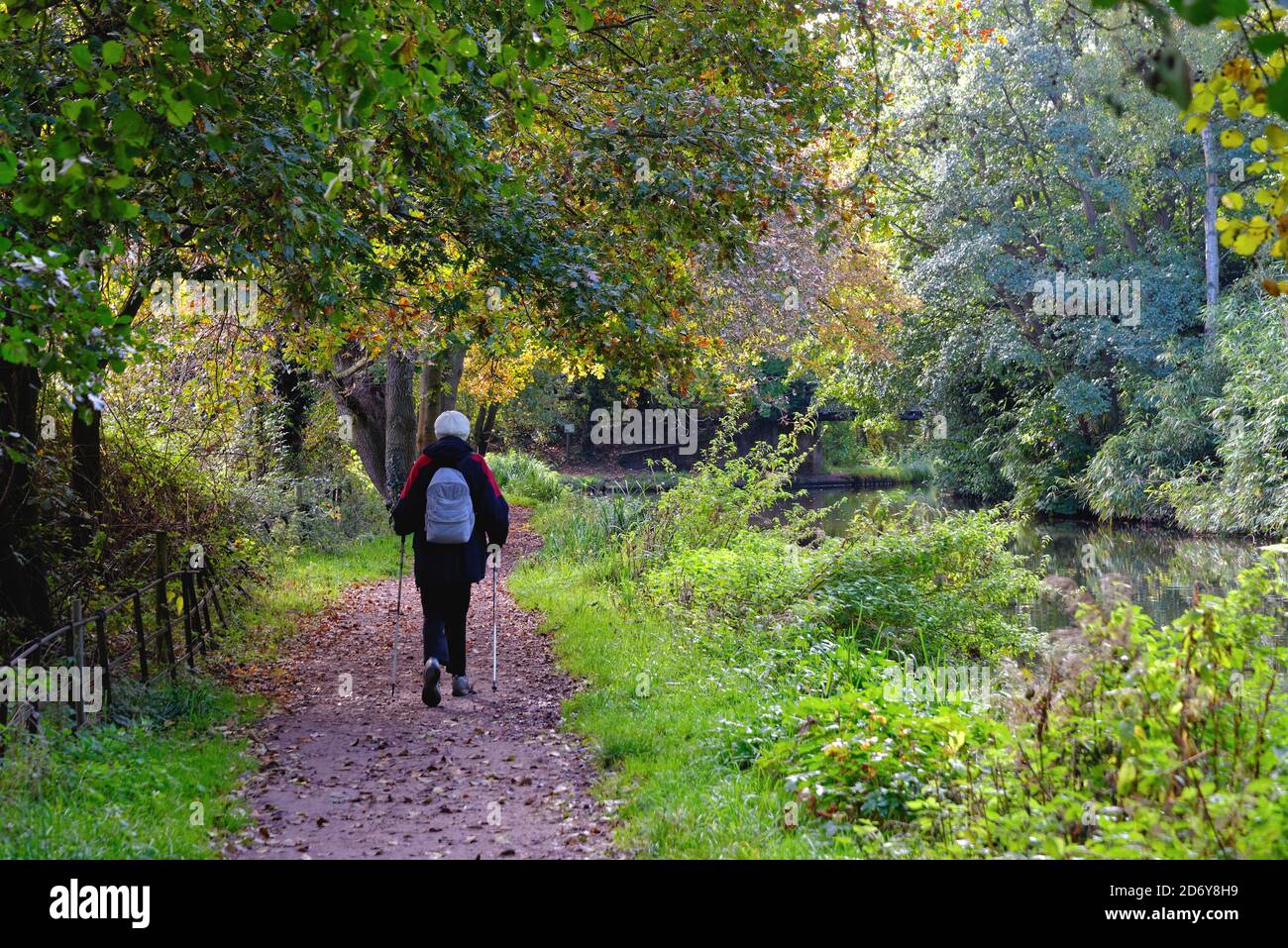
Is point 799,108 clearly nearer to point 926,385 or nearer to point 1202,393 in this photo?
point 1202,393

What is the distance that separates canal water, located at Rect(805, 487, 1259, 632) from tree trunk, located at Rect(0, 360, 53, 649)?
8528mm

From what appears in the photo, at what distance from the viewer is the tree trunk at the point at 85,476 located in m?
7.97

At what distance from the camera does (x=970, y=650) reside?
34.6ft

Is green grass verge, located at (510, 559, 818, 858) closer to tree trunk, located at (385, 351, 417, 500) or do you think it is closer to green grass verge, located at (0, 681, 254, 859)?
green grass verge, located at (0, 681, 254, 859)

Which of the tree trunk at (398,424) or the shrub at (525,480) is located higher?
the tree trunk at (398,424)

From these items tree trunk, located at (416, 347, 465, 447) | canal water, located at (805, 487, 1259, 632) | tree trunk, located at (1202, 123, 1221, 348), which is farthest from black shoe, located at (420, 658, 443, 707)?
tree trunk, located at (1202, 123, 1221, 348)

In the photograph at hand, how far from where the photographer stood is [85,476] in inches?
315

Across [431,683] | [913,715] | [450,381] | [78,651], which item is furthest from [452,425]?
[450,381]

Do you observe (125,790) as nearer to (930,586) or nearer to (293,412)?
(930,586)

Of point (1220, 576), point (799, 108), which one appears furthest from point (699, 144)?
point (1220, 576)

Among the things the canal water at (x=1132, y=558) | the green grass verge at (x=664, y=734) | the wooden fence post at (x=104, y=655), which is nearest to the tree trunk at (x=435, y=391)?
the canal water at (x=1132, y=558)

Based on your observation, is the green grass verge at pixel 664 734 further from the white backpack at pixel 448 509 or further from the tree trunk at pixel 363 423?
the tree trunk at pixel 363 423

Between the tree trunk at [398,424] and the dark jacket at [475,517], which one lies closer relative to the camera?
the dark jacket at [475,517]

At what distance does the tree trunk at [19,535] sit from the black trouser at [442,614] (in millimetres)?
2591
